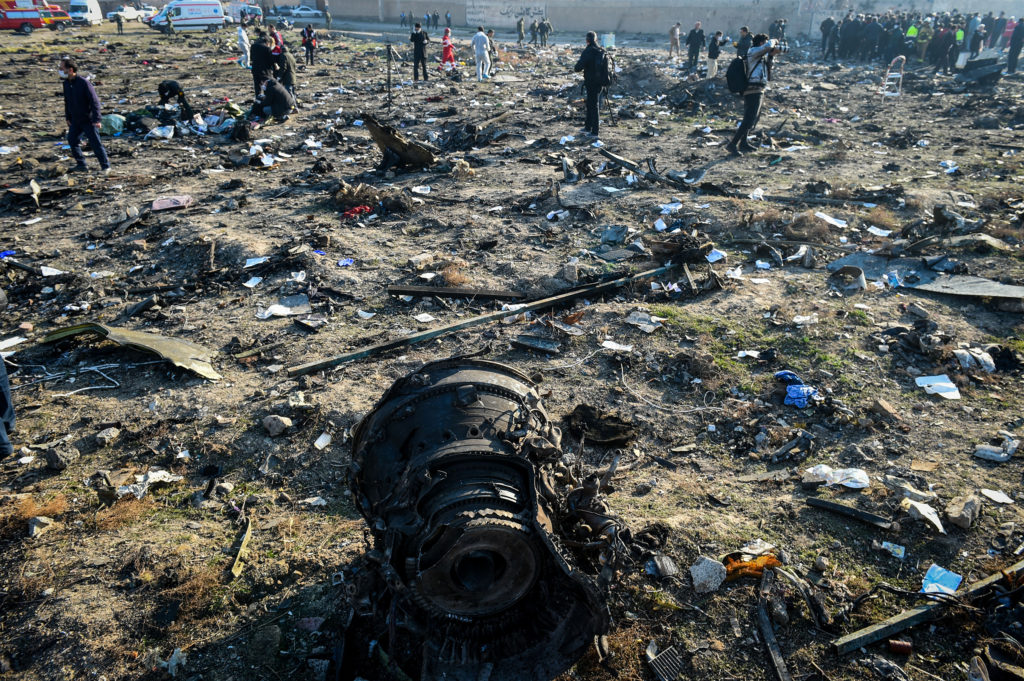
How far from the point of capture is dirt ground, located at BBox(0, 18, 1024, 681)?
3.28 metres

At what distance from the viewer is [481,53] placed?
716 inches

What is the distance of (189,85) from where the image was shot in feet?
55.4

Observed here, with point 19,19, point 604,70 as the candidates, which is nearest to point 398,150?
point 604,70

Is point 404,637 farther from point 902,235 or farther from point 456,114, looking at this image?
point 456,114

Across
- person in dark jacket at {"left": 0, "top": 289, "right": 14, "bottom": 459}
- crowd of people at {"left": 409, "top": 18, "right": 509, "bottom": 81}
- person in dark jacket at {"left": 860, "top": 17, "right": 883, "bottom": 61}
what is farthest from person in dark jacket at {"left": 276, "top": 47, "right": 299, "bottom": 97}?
person in dark jacket at {"left": 860, "top": 17, "right": 883, "bottom": 61}

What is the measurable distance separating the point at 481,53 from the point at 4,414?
17.0 metres

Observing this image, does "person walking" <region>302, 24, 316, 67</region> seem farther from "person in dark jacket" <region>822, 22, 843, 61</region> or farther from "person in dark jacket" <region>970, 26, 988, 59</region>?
"person in dark jacket" <region>970, 26, 988, 59</region>

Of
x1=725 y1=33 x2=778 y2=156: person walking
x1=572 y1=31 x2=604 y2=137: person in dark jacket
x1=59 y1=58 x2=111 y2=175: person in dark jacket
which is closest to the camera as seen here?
x1=59 y1=58 x2=111 y2=175: person in dark jacket

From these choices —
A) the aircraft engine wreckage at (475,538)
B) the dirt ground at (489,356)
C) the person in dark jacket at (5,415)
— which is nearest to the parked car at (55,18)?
the dirt ground at (489,356)

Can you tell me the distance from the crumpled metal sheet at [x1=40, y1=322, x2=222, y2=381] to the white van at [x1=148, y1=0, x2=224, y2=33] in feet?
83.4

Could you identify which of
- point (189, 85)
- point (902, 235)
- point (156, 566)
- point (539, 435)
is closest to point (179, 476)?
point (156, 566)

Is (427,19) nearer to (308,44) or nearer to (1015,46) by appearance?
(308,44)

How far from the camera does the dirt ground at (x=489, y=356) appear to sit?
3279 mm

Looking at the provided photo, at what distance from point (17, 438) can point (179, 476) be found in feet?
4.92
